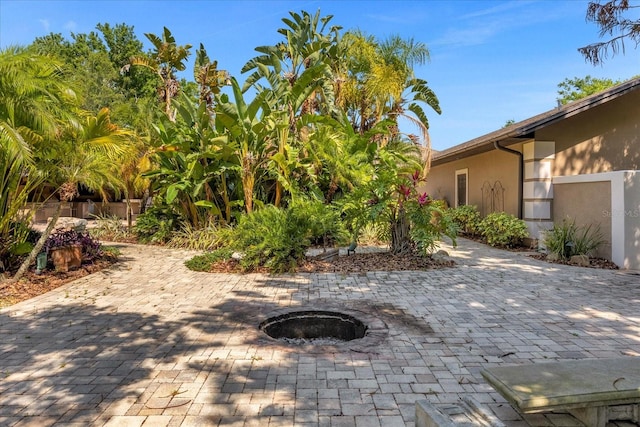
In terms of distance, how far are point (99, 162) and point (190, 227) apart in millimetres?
5069

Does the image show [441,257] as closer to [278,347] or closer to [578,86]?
[278,347]

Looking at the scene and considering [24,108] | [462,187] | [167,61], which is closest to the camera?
[24,108]

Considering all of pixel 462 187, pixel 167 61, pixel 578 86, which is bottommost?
pixel 462 187

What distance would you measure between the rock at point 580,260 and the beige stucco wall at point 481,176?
3223 mm

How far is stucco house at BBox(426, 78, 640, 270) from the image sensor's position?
856cm

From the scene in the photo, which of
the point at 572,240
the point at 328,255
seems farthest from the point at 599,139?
the point at 328,255

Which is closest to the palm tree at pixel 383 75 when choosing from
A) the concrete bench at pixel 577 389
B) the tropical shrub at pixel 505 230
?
the tropical shrub at pixel 505 230

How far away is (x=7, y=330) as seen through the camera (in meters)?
4.85

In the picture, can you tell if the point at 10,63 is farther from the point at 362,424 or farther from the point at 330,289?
the point at 362,424

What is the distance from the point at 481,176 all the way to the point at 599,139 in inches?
167

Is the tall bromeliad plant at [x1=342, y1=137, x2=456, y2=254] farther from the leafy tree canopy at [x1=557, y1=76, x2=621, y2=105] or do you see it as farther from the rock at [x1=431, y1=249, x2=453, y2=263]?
the leafy tree canopy at [x1=557, y1=76, x2=621, y2=105]

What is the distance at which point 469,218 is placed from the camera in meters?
14.3

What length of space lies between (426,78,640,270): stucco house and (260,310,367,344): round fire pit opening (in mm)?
7011

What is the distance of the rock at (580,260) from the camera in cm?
890
